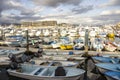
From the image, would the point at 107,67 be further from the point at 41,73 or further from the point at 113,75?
the point at 41,73

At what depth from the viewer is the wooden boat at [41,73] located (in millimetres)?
15344

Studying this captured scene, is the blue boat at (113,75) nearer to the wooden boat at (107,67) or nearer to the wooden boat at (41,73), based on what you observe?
the wooden boat at (107,67)

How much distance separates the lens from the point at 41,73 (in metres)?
16.4

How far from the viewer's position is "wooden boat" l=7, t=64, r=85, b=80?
15344 millimetres

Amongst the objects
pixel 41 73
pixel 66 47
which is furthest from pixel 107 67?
pixel 66 47

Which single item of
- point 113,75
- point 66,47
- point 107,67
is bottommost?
point 113,75

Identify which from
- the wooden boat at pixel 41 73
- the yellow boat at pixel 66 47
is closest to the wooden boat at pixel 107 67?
the wooden boat at pixel 41 73

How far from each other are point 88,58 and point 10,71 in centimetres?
1330

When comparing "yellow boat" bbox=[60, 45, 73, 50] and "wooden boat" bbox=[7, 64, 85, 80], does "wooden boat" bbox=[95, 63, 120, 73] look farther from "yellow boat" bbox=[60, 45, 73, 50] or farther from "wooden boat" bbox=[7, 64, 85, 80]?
"yellow boat" bbox=[60, 45, 73, 50]

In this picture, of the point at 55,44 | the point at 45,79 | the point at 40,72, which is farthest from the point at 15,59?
the point at 55,44

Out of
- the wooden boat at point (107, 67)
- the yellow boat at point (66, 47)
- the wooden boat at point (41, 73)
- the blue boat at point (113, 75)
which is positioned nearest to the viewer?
the blue boat at point (113, 75)

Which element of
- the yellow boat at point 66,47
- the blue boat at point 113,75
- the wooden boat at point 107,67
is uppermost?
the yellow boat at point 66,47

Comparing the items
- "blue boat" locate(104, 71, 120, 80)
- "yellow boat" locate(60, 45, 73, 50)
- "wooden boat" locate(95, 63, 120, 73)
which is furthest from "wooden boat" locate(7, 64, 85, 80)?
"yellow boat" locate(60, 45, 73, 50)

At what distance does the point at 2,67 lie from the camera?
859 inches
